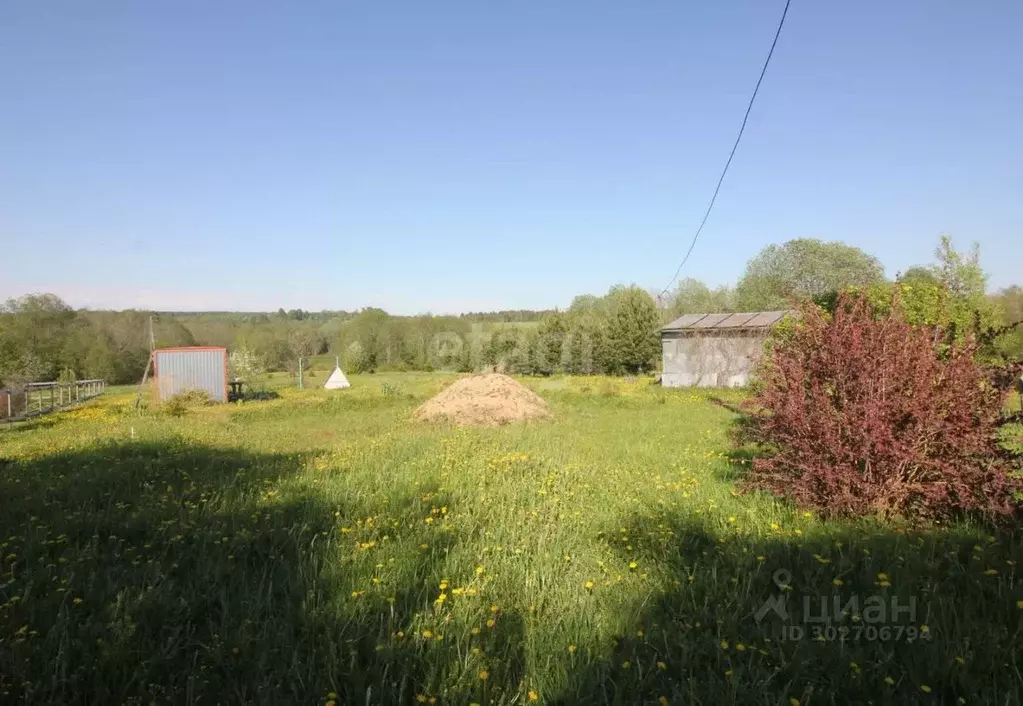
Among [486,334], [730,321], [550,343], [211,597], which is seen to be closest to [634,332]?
[550,343]

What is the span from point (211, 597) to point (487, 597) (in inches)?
72.6

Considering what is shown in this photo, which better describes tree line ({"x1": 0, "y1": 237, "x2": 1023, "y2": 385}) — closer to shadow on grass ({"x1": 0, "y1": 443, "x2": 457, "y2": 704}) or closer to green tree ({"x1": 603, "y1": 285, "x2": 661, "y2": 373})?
green tree ({"x1": 603, "y1": 285, "x2": 661, "y2": 373})

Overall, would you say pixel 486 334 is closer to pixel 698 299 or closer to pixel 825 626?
pixel 698 299

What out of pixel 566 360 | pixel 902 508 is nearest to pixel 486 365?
pixel 566 360

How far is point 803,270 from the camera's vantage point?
47.9 m

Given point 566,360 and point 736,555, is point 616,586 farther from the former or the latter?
point 566,360

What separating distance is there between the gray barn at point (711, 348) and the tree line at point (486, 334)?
931 centimetres

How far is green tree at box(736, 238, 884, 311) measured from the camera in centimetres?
4597

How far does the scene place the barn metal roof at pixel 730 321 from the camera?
29.9m

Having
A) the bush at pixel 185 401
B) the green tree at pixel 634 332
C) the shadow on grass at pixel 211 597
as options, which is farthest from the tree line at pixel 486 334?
the shadow on grass at pixel 211 597

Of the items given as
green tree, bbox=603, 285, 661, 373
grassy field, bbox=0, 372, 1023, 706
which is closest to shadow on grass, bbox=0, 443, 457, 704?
grassy field, bbox=0, 372, 1023, 706

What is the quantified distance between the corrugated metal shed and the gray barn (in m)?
23.7

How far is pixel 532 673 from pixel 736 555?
6.59 feet

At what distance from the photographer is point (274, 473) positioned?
297 inches
